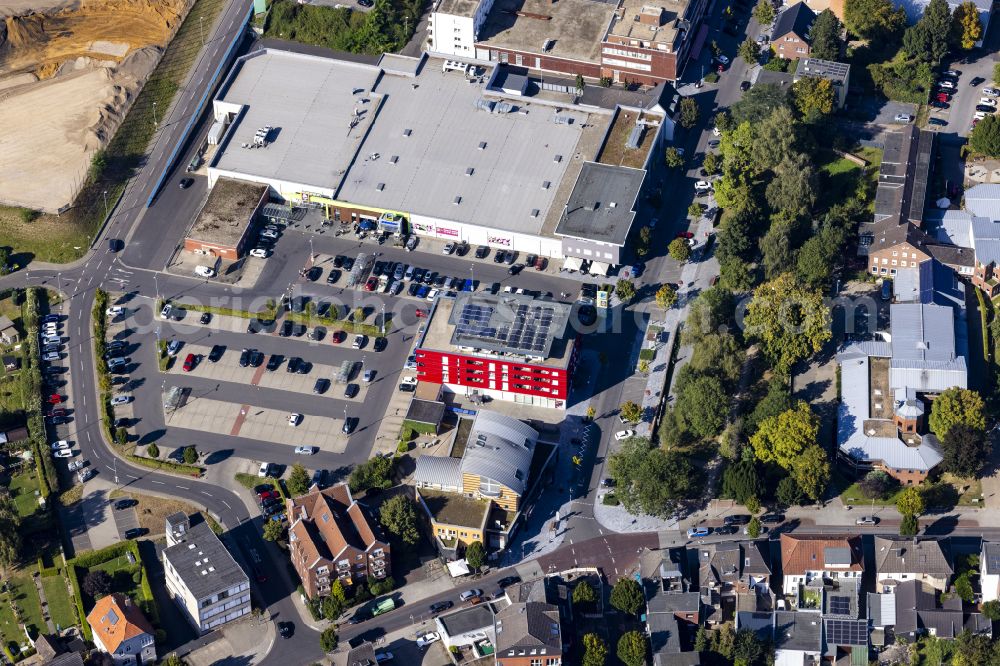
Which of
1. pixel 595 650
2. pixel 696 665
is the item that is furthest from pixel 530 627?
pixel 696 665

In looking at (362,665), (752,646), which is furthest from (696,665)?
(362,665)

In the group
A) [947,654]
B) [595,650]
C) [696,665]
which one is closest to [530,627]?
[595,650]

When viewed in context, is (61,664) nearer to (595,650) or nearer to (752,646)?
(595,650)

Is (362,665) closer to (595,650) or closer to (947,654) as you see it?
(595,650)

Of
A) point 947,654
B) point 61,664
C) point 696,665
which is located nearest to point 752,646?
point 696,665

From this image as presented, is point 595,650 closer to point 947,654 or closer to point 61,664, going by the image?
point 947,654

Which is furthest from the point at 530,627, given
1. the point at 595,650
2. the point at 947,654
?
the point at 947,654

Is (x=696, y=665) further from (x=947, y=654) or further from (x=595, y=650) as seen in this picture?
(x=947, y=654)
